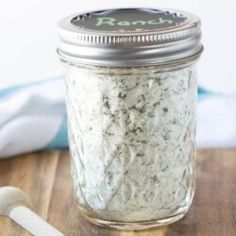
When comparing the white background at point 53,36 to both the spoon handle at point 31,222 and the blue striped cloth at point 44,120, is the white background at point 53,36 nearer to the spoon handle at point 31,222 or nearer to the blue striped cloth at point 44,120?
the blue striped cloth at point 44,120

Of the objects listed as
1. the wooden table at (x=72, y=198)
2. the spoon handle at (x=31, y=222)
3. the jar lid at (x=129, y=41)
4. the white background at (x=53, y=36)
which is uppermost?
the jar lid at (x=129, y=41)

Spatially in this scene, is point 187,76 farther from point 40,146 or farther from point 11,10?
point 11,10

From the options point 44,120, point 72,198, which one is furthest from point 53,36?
point 72,198

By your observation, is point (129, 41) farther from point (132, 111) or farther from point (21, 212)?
point (21, 212)

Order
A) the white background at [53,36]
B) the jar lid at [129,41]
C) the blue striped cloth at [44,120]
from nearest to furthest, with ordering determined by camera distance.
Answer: the jar lid at [129,41] → the blue striped cloth at [44,120] → the white background at [53,36]

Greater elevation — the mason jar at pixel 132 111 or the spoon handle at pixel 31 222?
the mason jar at pixel 132 111

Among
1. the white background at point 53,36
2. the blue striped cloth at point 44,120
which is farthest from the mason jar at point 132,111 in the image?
the white background at point 53,36

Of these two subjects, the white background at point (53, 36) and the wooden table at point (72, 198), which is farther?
the white background at point (53, 36)

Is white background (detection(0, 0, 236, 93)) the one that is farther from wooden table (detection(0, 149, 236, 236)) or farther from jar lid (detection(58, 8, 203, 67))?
jar lid (detection(58, 8, 203, 67))
